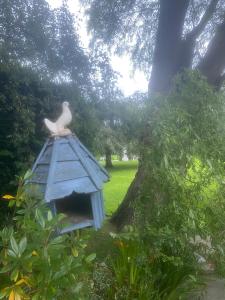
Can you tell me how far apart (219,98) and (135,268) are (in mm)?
1667

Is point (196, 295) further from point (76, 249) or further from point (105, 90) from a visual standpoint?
point (105, 90)

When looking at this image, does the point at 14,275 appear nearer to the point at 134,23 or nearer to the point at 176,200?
the point at 176,200

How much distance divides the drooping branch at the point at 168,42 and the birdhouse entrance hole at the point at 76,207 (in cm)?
217

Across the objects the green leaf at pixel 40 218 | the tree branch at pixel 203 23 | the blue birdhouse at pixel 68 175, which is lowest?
the green leaf at pixel 40 218

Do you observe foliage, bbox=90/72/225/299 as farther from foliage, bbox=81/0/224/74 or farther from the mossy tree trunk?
foliage, bbox=81/0/224/74

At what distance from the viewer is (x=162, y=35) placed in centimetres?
433

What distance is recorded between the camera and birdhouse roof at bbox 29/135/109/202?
2025 mm

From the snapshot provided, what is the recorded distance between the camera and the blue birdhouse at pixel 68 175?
6.66 ft

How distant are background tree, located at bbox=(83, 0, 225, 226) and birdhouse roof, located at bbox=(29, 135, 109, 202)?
154cm

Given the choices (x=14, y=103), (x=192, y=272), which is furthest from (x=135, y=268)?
(x=14, y=103)

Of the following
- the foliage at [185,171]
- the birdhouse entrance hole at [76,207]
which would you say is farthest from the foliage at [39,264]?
the foliage at [185,171]

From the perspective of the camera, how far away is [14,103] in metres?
4.14

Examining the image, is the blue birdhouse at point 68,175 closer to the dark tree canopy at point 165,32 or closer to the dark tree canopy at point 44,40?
the dark tree canopy at point 165,32

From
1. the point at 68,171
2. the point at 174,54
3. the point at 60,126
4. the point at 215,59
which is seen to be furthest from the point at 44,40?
the point at 68,171
